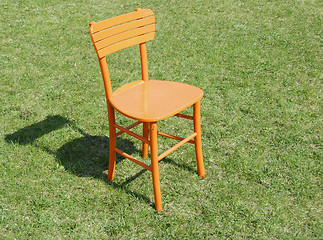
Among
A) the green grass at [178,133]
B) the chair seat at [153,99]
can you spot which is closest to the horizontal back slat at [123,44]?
the chair seat at [153,99]

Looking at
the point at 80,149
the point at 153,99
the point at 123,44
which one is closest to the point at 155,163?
the point at 153,99

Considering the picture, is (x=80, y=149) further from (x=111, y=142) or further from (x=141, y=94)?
(x=141, y=94)

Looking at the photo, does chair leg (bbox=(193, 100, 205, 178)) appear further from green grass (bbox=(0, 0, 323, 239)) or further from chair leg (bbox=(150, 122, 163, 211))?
chair leg (bbox=(150, 122, 163, 211))

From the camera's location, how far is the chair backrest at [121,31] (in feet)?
9.12

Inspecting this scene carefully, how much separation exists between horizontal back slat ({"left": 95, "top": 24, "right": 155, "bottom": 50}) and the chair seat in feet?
1.45

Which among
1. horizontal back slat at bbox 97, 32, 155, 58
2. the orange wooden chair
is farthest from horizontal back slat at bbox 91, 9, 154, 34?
horizontal back slat at bbox 97, 32, 155, 58

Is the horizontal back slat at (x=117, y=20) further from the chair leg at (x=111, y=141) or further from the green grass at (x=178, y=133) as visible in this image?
the green grass at (x=178, y=133)

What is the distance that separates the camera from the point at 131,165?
12.0 ft

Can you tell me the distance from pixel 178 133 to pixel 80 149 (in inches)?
44.7

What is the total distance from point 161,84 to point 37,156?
1554 millimetres

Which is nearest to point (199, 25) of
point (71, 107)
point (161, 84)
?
point (71, 107)

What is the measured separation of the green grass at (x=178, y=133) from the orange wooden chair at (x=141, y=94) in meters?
0.31

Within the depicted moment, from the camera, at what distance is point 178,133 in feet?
13.6

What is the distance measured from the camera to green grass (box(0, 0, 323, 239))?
9.94ft
